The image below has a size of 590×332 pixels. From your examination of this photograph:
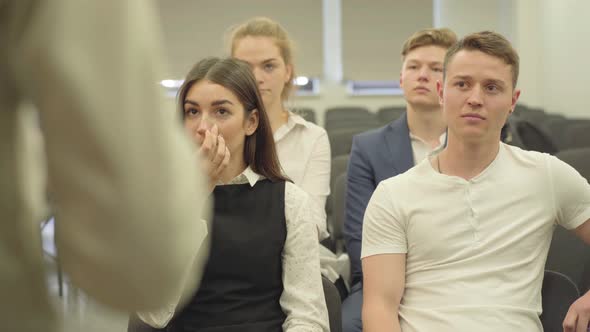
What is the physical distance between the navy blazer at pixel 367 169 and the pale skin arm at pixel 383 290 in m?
0.67

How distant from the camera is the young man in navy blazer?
2455mm

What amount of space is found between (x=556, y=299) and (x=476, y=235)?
11.2 inches

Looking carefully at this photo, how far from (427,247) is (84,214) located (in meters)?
1.35

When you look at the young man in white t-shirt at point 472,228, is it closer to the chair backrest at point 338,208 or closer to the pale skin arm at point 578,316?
the pale skin arm at point 578,316

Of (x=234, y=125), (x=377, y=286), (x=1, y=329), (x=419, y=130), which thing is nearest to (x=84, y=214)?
(x=1, y=329)

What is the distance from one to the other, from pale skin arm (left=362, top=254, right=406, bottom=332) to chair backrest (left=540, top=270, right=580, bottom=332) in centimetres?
39

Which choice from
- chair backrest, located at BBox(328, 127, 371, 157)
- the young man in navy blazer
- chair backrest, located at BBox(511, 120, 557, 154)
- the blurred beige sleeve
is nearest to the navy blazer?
the young man in navy blazer

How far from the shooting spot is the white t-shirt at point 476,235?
1645 millimetres

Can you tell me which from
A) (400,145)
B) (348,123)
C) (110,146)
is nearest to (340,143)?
(400,145)

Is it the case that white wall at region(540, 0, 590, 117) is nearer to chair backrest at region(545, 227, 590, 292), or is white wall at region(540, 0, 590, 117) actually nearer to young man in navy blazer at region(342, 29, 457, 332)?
young man in navy blazer at region(342, 29, 457, 332)

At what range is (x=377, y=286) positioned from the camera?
1.68 metres

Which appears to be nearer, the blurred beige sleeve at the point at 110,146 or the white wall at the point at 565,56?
the blurred beige sleeve at the point at 110,146

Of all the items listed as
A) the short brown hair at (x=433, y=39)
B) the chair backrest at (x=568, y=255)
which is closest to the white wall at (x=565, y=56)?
the short brown hair at (x=433, y=39)

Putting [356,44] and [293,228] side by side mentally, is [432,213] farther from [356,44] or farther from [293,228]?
[356,44]
